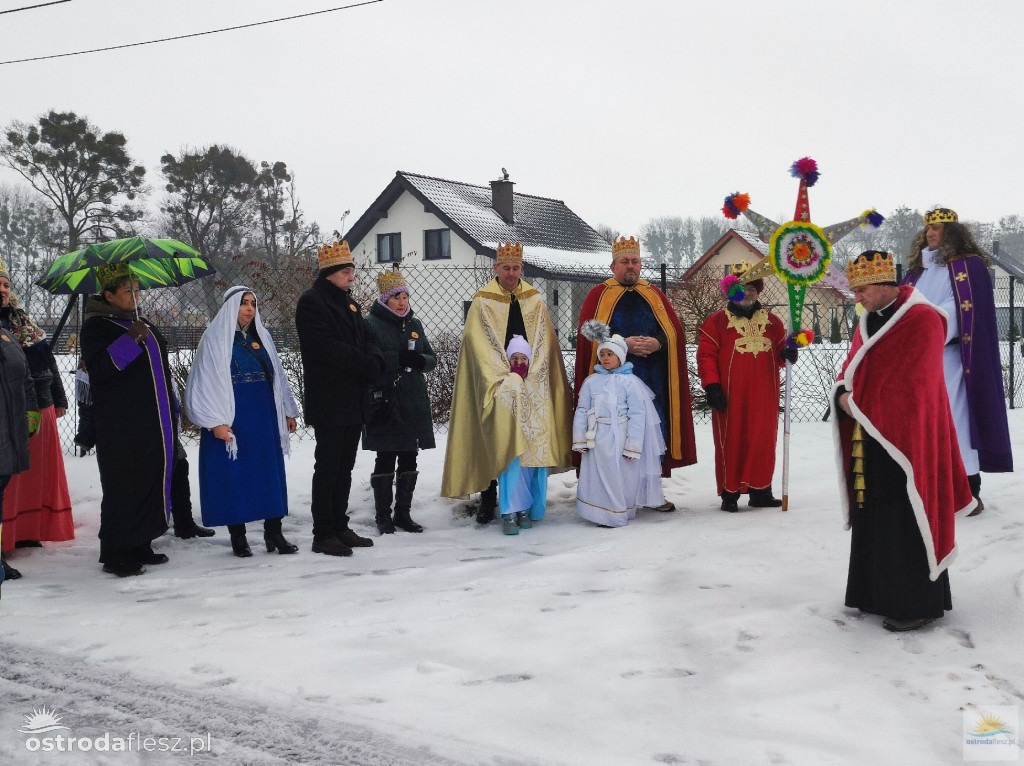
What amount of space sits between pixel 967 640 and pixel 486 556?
A: 2887 mm

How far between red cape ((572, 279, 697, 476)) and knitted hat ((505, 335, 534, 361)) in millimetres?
475

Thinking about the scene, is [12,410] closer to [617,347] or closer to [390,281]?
[390,281]

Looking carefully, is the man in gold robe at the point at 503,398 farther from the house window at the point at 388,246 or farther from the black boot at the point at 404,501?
the house window at the point at 388,246

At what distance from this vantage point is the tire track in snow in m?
3.00

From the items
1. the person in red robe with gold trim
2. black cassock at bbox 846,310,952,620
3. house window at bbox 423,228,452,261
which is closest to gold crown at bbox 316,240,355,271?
the person in red robe with gold trim

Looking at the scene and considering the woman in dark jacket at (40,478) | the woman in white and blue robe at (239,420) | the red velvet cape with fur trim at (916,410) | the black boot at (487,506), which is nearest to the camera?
the red velvet cape with fur trim at (916,410)

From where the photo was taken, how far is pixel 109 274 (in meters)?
5.55

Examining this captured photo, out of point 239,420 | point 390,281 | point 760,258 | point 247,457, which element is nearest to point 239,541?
point 247,457

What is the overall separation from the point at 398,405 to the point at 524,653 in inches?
119

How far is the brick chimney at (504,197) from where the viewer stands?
29219 millimetres

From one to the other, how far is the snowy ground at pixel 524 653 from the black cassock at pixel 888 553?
0.12m

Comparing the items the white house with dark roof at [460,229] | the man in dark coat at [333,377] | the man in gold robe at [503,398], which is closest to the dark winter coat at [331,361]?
the man in dark coat at [333,377]

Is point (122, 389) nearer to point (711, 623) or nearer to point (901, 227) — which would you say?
point (711, 623)

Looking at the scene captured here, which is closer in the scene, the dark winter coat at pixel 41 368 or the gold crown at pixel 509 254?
the dark winter coat at pixel 41 368
